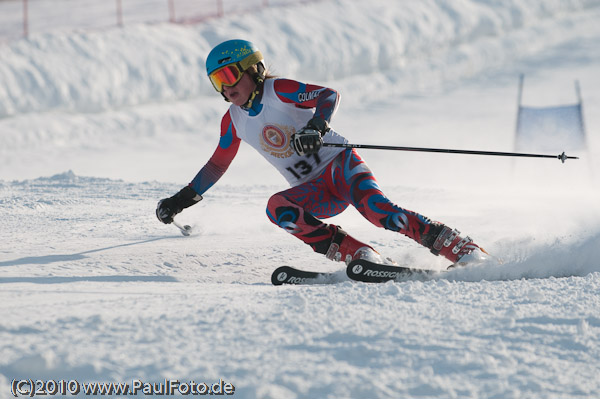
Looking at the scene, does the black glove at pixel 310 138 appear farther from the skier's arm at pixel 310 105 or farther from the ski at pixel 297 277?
the ski at pixel 297 277

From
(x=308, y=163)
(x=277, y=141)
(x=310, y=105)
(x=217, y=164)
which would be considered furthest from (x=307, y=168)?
(x=217, y=164)

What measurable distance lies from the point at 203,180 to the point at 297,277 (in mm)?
1078

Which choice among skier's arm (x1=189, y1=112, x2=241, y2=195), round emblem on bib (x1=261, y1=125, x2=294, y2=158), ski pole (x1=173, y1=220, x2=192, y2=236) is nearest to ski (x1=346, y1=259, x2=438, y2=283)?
round emblem on bib (x1=261, y1=125, x2=294, y2=158)

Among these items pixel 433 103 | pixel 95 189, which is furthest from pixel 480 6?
pixel 95 189

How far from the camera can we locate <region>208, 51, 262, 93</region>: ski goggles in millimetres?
3707

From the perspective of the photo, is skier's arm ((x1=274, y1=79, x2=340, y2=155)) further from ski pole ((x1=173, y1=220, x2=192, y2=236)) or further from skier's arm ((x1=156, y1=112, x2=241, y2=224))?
ski pole ((x1=173, y1=220, x2=192, y2=236))

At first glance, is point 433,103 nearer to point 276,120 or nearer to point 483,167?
point 483,167

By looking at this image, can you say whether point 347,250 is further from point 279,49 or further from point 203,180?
point 279,49

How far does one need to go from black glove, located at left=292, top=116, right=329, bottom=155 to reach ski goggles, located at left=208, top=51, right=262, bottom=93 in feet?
1.52

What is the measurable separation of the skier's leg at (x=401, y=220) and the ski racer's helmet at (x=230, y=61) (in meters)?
0.74

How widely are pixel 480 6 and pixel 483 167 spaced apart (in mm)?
7034

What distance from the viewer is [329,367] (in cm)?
209

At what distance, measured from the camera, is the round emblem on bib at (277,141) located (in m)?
3.82

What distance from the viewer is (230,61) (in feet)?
12.1
